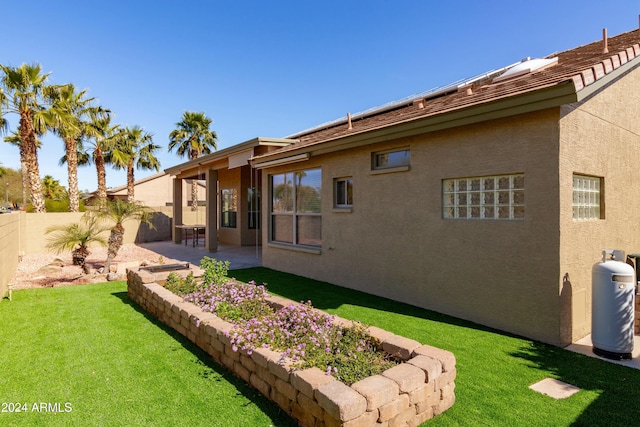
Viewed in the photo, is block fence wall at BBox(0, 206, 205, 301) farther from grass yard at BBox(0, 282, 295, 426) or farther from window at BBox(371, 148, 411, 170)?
window at BBox(371, 148, 411, 170)

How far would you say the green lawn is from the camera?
318 cm

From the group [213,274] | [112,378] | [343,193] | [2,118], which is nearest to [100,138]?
[2,118]

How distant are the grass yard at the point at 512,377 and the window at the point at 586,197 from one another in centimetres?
215

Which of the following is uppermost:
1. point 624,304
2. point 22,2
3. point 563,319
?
point 22,2

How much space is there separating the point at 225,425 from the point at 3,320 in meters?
5.42

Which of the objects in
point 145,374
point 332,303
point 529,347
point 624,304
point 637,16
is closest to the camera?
point 145,374

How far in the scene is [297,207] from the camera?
32.6 ft

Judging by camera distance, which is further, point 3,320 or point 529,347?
point 3,320

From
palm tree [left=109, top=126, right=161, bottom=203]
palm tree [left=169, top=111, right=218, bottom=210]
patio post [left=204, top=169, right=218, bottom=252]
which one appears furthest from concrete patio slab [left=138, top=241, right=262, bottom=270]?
palm tree [left=169, top=111, right=218, bottom=210]

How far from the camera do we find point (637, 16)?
24.0 feet

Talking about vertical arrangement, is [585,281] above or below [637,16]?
below

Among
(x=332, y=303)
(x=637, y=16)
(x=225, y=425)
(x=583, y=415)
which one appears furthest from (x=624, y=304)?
(x=637, y=16)

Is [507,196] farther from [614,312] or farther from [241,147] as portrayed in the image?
[241,147]

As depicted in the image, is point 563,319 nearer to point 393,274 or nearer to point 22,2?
point 393,274
